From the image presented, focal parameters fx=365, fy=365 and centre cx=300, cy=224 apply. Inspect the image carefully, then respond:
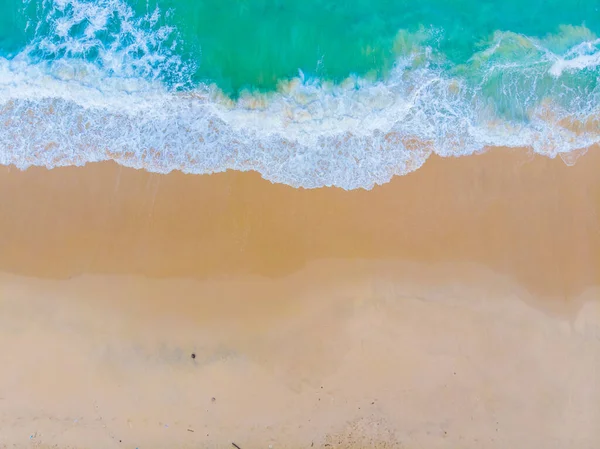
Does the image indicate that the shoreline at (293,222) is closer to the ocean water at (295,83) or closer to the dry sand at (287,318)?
the dry sand at (287,318)

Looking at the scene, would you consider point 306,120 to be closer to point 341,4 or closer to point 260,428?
point 341,4

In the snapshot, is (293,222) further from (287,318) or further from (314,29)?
(314,29)

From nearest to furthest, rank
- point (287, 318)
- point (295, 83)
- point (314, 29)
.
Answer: point (287, 318) → point (295, 83) → point (314, 29)

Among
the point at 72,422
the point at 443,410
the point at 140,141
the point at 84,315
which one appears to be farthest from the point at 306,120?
the point at 72,422

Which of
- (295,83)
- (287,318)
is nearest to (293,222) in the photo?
(287,318)

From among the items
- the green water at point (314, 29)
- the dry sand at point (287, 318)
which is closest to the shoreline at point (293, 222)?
the dry sand at point (287, 318)
